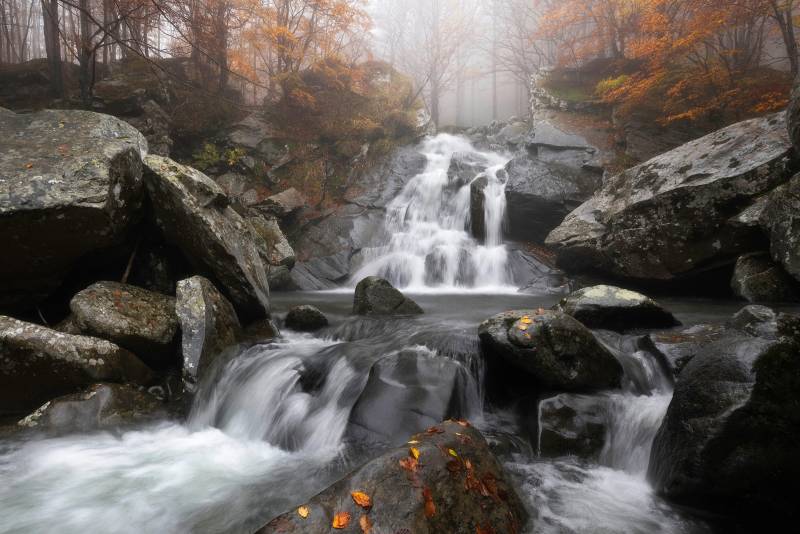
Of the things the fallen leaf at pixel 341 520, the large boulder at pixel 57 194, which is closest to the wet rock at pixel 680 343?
the fallen leaf at pixel 341 520

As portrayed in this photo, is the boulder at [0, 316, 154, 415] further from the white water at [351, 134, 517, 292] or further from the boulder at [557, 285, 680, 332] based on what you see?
the white water at [351, 134, 517, 292]

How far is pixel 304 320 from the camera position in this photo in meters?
7.03

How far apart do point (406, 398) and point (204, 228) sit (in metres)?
3.65

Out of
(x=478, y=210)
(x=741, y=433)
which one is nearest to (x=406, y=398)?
(x=741, y=433)

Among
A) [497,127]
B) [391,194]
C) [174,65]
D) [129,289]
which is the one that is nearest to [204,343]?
[129,289]

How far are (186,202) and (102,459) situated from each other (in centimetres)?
314

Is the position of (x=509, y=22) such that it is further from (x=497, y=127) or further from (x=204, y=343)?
(x=204, y=343)

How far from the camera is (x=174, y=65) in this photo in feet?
47.1

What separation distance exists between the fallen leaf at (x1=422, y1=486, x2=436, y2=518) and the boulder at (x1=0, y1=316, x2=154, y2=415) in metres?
3.93

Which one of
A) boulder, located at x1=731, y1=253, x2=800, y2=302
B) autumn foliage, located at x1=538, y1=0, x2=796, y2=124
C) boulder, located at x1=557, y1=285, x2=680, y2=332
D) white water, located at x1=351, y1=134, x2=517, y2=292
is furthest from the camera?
white water, located at x1=351, y1=134, x2=517, y2=292

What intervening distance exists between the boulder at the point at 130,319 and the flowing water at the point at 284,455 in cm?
79

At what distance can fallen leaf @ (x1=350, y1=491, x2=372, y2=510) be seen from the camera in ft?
7.22

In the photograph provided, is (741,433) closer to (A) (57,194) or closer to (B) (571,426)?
(B) (571,426)

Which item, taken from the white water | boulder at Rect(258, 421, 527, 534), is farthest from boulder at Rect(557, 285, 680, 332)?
the white water
